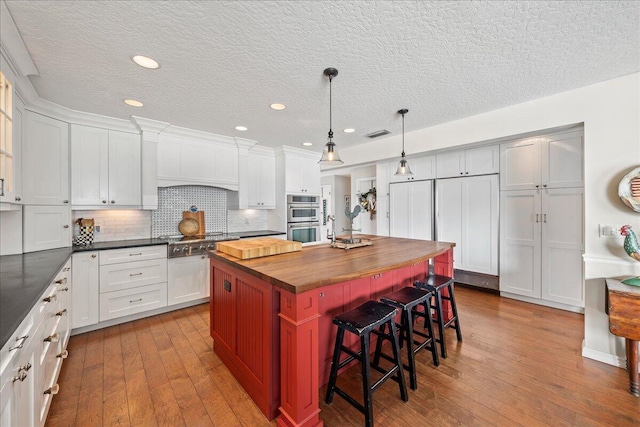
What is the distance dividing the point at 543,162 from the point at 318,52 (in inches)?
132

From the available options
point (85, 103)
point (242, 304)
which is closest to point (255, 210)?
point (85, 103)

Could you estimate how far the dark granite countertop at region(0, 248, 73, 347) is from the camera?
1117mm

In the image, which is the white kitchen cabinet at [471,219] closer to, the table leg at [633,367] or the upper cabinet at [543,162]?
the upper cabinet at [543,162]

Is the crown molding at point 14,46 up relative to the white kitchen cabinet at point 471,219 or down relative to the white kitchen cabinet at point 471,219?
up

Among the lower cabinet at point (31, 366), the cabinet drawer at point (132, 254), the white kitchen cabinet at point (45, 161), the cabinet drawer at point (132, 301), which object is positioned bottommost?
the cabinet drawer at point (132, 301)

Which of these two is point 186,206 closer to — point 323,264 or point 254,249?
point 254,249

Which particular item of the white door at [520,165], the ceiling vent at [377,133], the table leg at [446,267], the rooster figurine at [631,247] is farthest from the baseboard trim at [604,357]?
the ceiling vent at [377,133]

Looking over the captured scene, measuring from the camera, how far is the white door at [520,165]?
11.5 feet

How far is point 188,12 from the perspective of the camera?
5.10 ft

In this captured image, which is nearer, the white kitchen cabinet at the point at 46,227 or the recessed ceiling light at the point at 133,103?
the white kitchen cabinet at the point at 46,227

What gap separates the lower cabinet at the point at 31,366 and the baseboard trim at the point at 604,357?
389cm

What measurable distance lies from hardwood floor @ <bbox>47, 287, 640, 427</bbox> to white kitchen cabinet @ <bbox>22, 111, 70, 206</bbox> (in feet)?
5.10

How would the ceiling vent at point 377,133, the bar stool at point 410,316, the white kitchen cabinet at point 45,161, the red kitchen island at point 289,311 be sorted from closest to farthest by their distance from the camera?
the red kitchen island at point 289,311, the bar stool at point 410,316, the white kitchen cabinet at point 45,161, the ceiling vent at point 377,133

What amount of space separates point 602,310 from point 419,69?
8.82 ft
